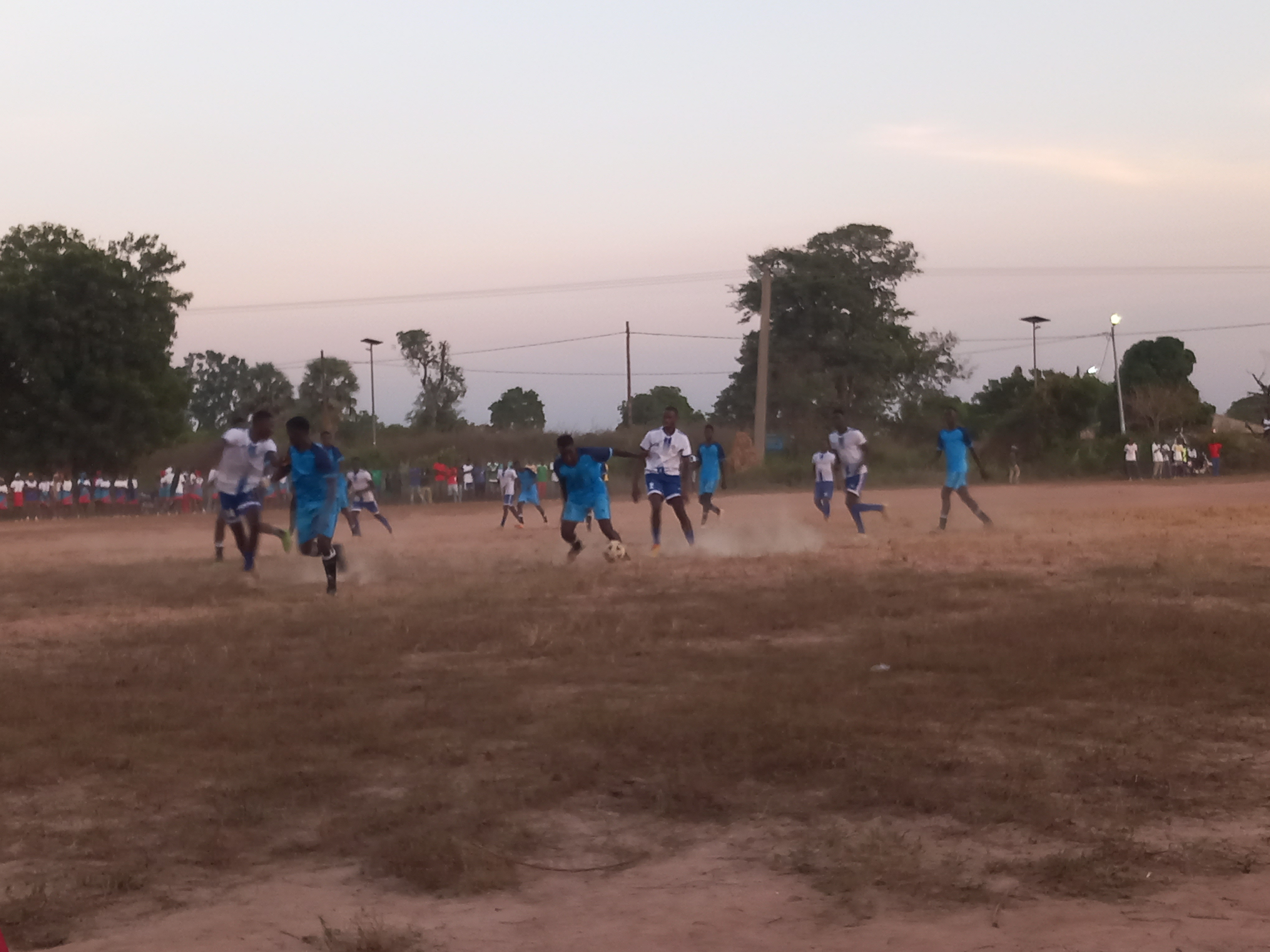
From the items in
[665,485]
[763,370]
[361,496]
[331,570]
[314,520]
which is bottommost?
[331,570]

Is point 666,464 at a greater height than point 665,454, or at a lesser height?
lesser

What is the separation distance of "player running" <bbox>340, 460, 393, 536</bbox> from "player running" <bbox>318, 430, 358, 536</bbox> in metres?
0.03

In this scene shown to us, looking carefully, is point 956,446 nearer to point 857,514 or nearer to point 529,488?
point 857,514

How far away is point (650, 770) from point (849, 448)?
44.7 feet

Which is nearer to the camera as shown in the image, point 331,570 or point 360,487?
point 331,570

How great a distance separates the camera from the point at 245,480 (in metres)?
15.3

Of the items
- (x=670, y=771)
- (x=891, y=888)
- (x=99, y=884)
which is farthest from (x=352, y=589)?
(x=891, y=888)

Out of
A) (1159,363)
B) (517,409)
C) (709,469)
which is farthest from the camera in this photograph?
(517,409)

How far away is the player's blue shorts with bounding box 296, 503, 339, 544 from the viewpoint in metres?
13.2

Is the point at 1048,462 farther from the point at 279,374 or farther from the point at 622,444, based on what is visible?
the point at 279,374

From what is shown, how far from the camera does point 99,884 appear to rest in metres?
4.65

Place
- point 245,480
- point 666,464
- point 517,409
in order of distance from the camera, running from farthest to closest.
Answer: point 517,409
point 666,464
point 245,480

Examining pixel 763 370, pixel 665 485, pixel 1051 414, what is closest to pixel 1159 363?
pixel 1051 414

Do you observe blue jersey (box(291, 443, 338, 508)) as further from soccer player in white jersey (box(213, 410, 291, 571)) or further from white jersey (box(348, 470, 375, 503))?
white jersey (box(348, 470, 375, 503))
